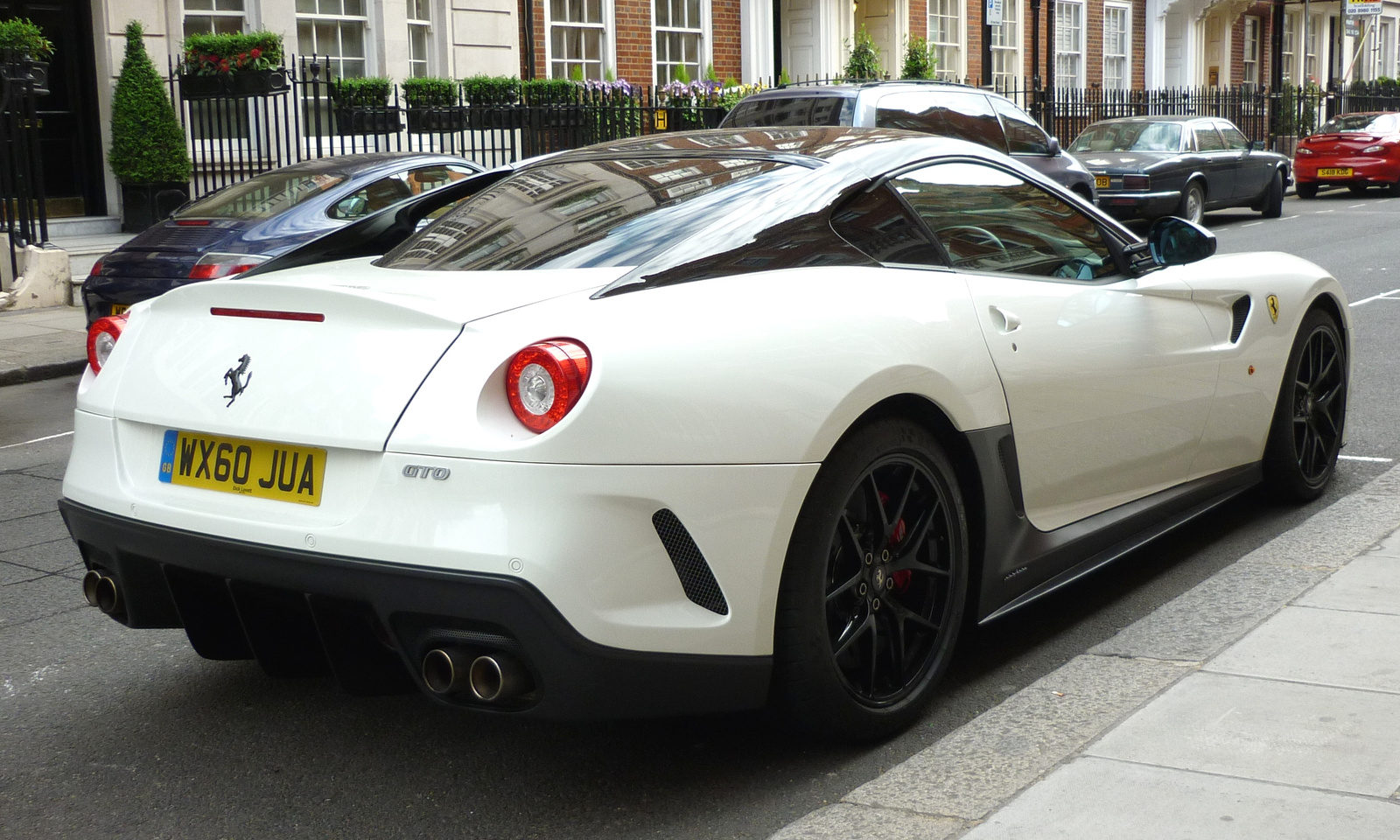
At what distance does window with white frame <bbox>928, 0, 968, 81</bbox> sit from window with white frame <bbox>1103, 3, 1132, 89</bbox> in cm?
681

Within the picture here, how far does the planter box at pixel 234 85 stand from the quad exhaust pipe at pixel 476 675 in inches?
541

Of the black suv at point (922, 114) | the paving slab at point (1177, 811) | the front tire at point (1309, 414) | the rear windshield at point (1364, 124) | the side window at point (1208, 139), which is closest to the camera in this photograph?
the paving slab at point (1177, 811)

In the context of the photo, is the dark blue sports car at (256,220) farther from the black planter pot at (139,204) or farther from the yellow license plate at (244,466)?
the yellow license plate at (244,466)

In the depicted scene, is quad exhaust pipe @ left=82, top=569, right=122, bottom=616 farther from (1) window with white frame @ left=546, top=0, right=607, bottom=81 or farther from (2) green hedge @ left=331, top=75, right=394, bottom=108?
(1) window with white frame @ left=546, top=0, right=607, bottom=81

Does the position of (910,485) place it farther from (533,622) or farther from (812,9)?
(812,9)

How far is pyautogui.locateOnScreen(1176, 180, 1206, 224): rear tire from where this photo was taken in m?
19.5

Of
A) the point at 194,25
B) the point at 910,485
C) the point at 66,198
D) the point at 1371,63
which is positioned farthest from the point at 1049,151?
the point at 1371,63

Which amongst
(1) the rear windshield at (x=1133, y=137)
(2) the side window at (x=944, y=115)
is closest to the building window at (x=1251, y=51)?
(1) the rear windshield at (x=1133, y=137)

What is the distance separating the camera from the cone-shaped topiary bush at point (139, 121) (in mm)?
15891

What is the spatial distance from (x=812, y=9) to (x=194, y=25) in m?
12.0

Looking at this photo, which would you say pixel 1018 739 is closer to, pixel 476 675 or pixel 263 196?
pixel 476 675

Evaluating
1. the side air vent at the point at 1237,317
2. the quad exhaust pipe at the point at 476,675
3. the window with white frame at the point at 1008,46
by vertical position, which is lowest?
the quad exhaust pipe at the point at 476,675

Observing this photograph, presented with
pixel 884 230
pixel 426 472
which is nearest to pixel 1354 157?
pixel 884 230

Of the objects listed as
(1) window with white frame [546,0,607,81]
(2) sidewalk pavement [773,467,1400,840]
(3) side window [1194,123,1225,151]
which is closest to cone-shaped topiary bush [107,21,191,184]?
(1) window with white frame [546,0,607,81]
